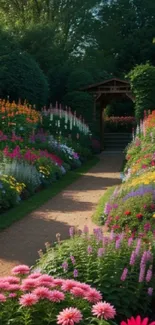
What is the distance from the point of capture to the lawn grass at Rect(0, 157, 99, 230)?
25.2ft

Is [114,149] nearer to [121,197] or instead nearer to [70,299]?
[121,197]

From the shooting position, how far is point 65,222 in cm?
748

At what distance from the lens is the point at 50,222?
747cm

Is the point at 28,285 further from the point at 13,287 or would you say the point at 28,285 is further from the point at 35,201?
the point at 35,201

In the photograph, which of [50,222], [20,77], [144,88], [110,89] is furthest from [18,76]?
[50,222]

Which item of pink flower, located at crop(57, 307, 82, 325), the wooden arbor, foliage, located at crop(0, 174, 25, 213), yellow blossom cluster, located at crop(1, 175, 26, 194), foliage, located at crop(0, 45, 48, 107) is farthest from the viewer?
the wooden arbor

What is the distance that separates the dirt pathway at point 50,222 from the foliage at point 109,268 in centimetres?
115

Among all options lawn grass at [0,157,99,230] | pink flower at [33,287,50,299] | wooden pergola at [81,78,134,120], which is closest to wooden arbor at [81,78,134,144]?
wooden pergola at [81,78,134,120]

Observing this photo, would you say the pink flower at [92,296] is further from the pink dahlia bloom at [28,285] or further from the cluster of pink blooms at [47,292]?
the pink dahlia bloom at [28,285]

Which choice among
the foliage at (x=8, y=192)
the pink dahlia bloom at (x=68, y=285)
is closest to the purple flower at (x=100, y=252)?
the pink dahlia bloom at (x=68, y=285)

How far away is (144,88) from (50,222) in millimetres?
13940

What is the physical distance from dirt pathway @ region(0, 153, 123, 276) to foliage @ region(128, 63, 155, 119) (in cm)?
841

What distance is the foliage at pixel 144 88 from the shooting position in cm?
2030

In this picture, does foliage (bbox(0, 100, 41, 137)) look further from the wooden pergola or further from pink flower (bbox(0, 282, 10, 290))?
pink flower (bbox(0, 282, 10, 290))
